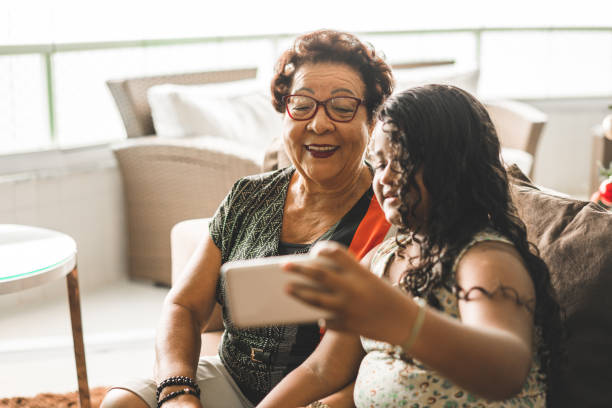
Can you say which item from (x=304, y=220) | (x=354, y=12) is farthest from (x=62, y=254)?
(x=354, y=12)

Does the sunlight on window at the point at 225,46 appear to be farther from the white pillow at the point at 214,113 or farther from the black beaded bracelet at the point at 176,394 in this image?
the black beaded bracelet at the point at 176,394

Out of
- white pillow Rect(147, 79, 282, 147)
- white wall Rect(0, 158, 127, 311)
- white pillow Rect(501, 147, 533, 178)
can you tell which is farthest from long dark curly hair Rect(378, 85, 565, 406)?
white wall Rect(0, 158, 127, 311)

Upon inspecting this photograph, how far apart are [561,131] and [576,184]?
409 millimetres

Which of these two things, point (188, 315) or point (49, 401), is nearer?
point (188, 315)

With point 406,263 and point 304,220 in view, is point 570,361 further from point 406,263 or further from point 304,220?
point 304,220

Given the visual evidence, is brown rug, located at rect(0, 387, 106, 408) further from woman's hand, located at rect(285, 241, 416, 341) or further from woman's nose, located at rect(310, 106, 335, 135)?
woman's hand, located at rect(285, 241, 416, 341)

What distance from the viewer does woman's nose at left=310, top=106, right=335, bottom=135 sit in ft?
5.05

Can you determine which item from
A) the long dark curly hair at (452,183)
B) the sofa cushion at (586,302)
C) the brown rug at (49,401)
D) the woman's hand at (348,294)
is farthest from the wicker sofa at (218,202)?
the brown rug at (49,401)

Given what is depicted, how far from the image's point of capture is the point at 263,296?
34.2 inches

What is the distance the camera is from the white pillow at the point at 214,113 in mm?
3312

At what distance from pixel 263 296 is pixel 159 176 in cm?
264

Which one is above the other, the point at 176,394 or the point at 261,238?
the point at 261,238

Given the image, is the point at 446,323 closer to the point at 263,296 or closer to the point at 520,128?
the point at 263,296

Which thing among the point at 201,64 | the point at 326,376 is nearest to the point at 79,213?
the point at 201,64
